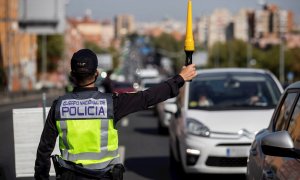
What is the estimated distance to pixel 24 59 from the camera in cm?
9756

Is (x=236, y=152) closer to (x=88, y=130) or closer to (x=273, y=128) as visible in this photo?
(x=273, y=128)

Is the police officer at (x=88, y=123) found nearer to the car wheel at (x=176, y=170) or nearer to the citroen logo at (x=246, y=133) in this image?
the citroen logo at (x=246, y=133)

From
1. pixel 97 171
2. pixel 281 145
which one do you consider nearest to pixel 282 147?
pixel 281 145

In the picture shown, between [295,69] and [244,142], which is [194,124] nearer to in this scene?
[244,142]

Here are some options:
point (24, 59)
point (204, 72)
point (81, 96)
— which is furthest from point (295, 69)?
point (81, 96)

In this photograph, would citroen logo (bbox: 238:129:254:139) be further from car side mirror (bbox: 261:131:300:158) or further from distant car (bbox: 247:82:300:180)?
car side mirror (bbox: 261:131:300:158)

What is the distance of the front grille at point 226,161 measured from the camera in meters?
10.4

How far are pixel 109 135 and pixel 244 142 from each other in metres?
5.79

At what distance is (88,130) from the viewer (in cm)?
473

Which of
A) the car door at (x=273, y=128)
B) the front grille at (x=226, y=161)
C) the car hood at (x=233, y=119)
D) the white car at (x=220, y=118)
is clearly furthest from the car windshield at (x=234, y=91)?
the car door at (x=273, y=128)

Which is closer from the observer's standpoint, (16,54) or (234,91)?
(234,91)

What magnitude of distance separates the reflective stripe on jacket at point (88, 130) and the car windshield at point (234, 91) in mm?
6687

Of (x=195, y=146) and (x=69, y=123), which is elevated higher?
(x=69, y=123)

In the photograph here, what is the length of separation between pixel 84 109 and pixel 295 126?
5.08 feet
